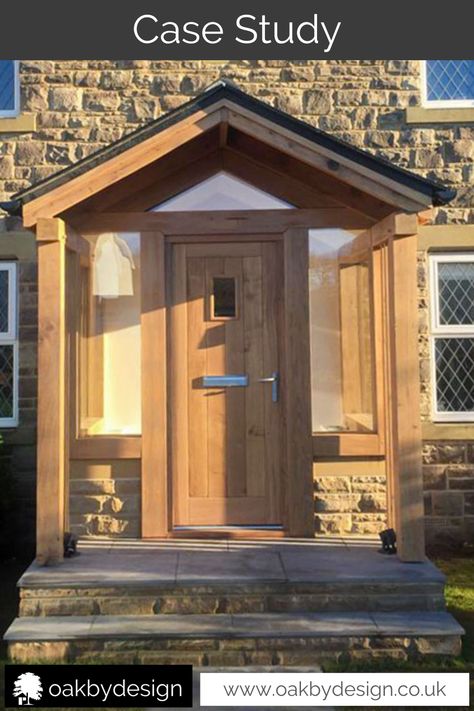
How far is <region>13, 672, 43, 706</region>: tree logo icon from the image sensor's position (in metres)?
3.99

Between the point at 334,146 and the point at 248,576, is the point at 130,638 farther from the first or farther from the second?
the point at 334,146

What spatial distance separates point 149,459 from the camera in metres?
5.93

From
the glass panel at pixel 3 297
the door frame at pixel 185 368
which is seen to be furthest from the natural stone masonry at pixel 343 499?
the glass panel at pixel 3 297

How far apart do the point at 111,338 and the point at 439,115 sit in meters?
4.11

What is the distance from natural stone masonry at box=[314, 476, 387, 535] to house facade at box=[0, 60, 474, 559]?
0.06 ft

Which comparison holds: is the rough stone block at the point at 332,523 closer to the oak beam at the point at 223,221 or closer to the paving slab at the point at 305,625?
the paving slab at the point at 305,625

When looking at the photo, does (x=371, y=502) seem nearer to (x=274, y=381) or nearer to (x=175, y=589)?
(x=274, y=381)

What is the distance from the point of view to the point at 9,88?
7621mm

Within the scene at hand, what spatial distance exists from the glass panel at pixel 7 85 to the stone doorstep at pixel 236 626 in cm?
537

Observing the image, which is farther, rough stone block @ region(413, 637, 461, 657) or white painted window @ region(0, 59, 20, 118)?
white painted window @ region(0, 59, 20, 118)

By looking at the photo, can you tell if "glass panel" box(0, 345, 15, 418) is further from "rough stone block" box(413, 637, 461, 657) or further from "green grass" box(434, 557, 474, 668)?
"rough stone block" box(413, 637, 461, 657)

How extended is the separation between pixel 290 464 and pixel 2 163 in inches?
170

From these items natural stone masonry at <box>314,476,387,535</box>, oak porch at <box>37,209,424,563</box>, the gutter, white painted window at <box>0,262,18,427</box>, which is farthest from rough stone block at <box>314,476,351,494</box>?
the gutter

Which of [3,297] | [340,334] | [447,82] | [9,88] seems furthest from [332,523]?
[9,88]
